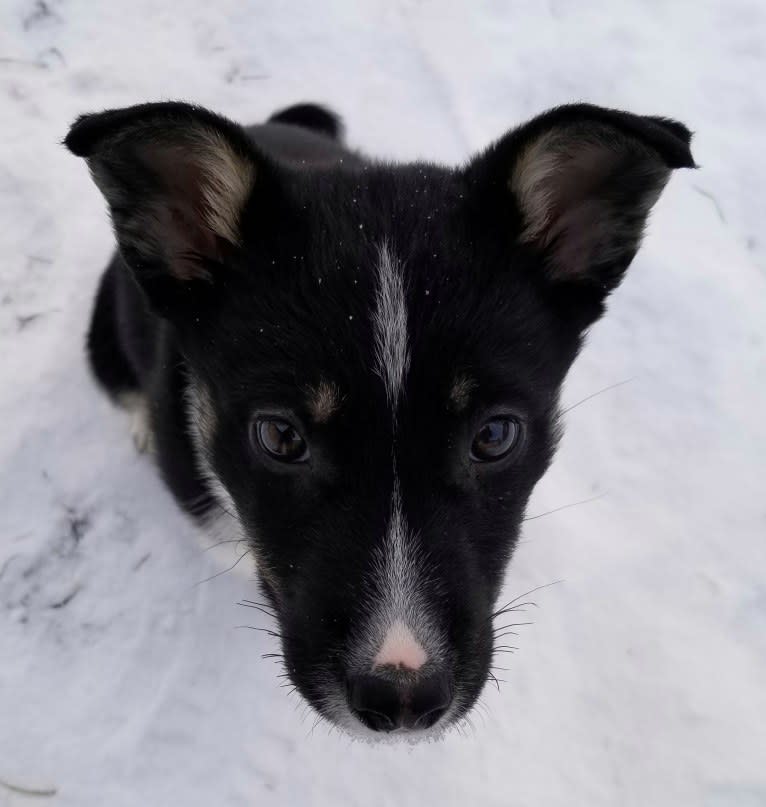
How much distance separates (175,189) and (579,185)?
50.8 inches

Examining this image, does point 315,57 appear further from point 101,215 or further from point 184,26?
point 101,215

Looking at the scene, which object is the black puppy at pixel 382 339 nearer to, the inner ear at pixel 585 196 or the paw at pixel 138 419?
the inner ear at pixel 585 196

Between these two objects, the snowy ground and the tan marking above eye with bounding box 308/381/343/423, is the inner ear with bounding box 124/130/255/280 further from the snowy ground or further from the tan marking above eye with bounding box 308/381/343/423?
the snowy ground

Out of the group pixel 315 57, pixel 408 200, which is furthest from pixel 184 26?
pixel 408 200

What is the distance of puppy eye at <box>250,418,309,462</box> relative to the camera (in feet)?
7.36

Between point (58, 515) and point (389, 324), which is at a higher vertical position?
point (389, 324)

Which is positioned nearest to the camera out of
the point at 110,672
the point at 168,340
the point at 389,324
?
the point at 389,324

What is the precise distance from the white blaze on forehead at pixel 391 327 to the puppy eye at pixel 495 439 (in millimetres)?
336

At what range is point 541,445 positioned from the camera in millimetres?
2510

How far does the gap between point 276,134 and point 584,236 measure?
187cm

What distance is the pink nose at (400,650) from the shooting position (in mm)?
2018

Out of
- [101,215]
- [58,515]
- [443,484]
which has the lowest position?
[58,515]

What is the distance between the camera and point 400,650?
6.64 feet

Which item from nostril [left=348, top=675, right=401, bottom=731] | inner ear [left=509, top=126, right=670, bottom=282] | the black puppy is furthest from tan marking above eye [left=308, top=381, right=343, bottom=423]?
inner ear [left=509, top=126, right=670, bottom=282]
